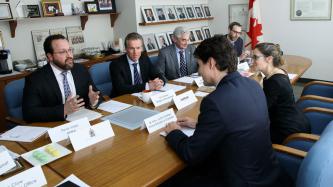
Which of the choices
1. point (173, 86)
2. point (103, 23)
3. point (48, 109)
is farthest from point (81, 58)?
point (48, 109)

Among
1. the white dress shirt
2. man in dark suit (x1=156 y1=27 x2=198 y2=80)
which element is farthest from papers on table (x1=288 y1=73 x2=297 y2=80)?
the white dress shirt

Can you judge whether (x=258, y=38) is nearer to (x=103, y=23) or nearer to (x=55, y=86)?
(x=103, y=23)

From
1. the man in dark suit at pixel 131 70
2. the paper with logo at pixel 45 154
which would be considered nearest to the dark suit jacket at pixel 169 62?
the man in dark suit at pixel 131 70

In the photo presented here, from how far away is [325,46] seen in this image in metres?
4.91

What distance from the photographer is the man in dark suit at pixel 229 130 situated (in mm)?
1279

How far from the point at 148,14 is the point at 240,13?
6.56 feet

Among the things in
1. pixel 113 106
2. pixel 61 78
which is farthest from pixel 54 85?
pixel 113 106

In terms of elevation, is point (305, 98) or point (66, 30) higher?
point (66, 30)

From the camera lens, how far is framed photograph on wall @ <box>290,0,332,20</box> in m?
4.78

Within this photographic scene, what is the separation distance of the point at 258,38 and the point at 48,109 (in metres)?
4.49

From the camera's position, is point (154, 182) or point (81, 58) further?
point (81, 58)

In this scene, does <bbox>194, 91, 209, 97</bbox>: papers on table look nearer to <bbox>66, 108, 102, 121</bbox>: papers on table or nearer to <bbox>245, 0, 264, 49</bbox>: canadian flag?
<bbox>66, 108, 102, 121</bbox>: papers on table

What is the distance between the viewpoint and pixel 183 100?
213cm

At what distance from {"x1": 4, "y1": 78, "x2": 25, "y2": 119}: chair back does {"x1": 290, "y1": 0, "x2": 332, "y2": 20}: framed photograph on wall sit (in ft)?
15.0
